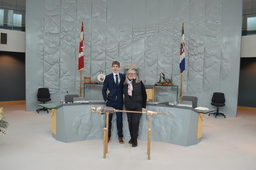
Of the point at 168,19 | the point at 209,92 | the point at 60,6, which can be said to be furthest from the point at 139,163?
the point at 60,6

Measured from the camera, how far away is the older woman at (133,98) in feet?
13.5

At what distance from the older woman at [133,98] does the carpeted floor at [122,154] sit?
40 centimetres

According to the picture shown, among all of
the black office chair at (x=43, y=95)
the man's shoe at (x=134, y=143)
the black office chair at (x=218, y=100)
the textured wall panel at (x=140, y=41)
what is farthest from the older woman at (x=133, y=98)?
the black office chair at (x=43, y=95)

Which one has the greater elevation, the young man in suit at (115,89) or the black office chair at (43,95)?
the young man in suit at (115,89)

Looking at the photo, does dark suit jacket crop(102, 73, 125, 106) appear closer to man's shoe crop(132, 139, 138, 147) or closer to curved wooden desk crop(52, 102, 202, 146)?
curved wooden desk crop(52, 102, 202, 146)

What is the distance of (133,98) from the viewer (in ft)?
13.5

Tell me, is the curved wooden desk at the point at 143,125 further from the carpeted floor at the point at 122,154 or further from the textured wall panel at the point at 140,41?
the textured wall panel at the point at 140,41

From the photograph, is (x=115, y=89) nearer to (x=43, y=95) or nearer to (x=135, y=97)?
(x=135, y=97)

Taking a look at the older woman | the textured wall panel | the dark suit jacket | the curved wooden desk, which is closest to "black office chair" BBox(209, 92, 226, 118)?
the textured wall panel

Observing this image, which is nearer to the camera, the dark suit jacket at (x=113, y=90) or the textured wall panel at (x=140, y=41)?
the dark suit jacket at (x=113, y=90)

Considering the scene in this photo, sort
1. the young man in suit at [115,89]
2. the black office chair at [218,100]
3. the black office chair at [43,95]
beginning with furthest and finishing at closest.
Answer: the black office chair at [43,95]
the black office chair at [218,100]
the young man in suit at [115,89]

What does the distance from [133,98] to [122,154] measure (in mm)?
1002

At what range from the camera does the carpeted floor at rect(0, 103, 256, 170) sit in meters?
Result: 3.33

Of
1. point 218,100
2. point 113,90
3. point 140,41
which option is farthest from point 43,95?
point 218,100
